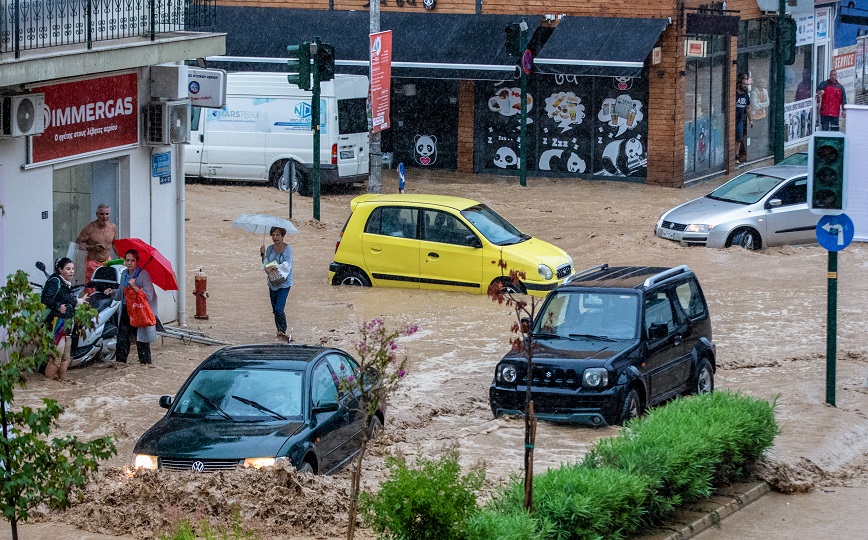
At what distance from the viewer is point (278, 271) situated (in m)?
16.9

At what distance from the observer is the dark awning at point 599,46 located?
29.7 meters

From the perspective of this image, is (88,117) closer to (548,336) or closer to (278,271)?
(278,271)

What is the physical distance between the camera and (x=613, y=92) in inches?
1229

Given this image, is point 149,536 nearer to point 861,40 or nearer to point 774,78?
point 774,78

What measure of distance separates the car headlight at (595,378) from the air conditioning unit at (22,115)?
6.54 metres

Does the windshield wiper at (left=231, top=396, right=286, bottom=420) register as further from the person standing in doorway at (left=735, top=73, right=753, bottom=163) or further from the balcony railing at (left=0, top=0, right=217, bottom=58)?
the person standing in doorway at (left=735, top=73, right=753, bottom=163)

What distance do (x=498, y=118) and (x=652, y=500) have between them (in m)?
23.7

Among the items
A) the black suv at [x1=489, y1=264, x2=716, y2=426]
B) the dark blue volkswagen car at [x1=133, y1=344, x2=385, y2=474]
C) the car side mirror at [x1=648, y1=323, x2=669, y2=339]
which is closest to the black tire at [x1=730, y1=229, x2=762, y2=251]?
the black suv at [x1=489, y1=264, x2=716, y2=426]

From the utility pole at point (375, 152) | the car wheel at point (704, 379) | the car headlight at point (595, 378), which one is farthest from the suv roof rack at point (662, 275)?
the utility pole at point (375, 152)

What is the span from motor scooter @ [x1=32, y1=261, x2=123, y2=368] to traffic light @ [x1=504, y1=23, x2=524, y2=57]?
16.2 meters

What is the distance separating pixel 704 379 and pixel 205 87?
790 cm

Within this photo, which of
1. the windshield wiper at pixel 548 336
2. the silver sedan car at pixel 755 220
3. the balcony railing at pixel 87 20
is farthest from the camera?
the silver sedan car at pixel 755 220

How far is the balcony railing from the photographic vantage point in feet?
45.1

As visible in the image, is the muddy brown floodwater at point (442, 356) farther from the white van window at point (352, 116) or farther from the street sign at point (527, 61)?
the street sign at point (527, 61)
